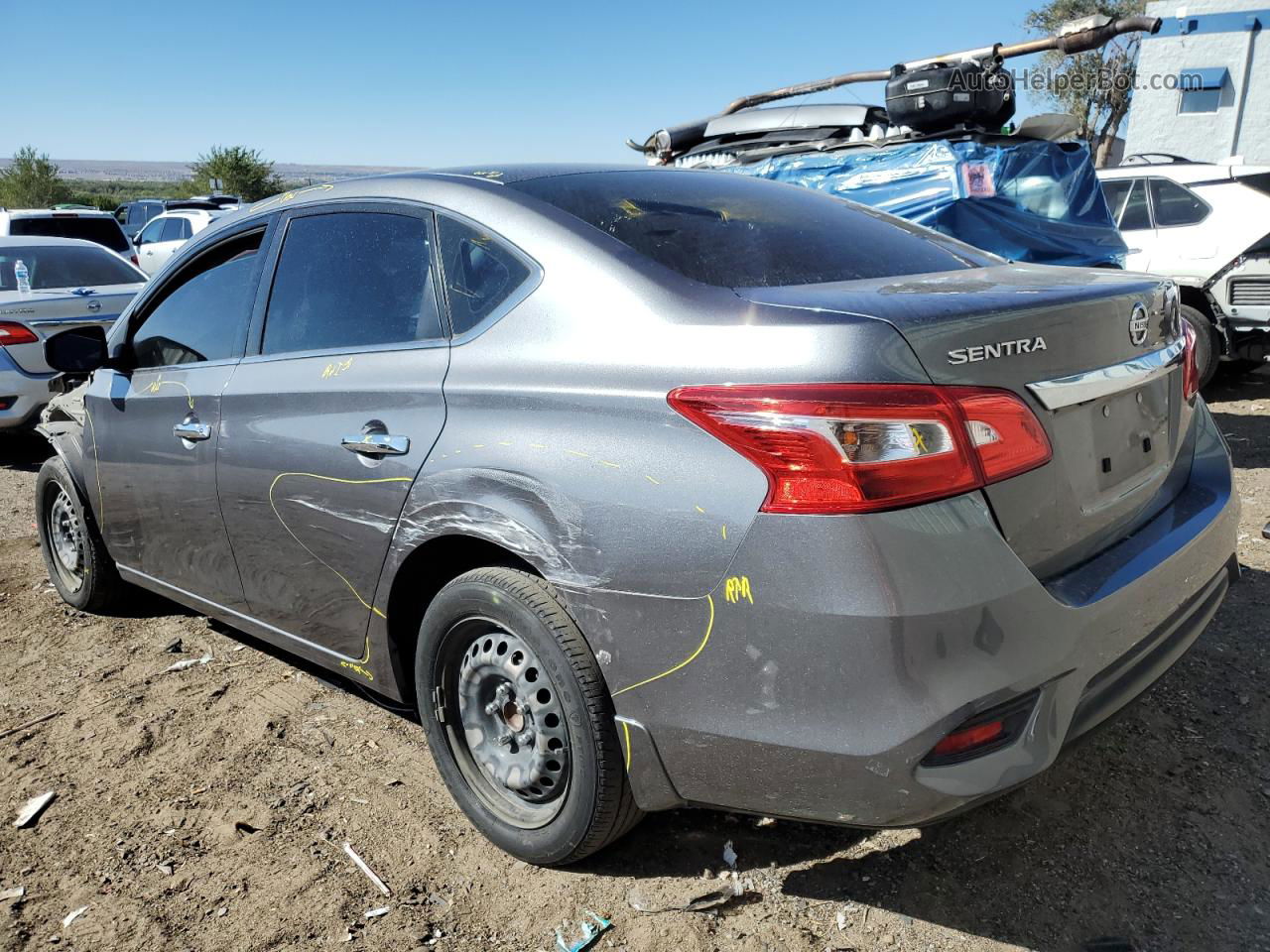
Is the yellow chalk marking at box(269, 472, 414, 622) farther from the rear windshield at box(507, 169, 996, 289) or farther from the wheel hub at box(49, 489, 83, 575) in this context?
Answer: the wheel hub at box(49, 489, 83, 575)

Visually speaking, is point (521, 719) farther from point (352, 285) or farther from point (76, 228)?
point (76, 228)

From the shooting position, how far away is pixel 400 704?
283 cm

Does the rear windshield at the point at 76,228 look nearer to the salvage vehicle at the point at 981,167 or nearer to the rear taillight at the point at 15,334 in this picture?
the rear taillight at the point at 15,334

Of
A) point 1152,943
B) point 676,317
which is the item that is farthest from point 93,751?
point 1152,943

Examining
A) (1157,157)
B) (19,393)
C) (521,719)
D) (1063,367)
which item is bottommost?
(19,393)

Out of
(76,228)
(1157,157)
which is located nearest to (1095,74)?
(1157,157)

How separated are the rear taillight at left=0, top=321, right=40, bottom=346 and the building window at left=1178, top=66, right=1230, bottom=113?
23.4 meters

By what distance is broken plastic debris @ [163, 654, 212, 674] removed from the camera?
3.79m

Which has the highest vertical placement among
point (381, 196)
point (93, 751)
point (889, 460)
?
point (381, 196)

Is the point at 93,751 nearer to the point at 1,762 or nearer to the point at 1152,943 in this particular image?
the point at 1,762

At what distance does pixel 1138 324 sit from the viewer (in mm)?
2316

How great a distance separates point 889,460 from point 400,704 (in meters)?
1.66

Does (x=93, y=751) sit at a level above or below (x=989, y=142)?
below

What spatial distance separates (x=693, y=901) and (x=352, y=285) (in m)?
1.87
